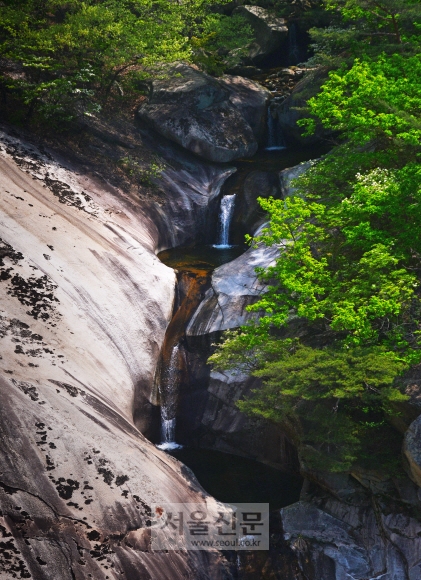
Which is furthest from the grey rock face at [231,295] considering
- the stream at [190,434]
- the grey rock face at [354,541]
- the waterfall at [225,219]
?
the grey rock face at [354,541]

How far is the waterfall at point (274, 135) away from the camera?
1000 inches

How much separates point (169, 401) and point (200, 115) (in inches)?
481

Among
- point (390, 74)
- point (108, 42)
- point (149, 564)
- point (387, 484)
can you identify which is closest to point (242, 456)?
point (387, 484)

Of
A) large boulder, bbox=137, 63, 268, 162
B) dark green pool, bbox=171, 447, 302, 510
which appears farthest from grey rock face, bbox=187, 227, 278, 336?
large boulder, bbox=137, 63, 268, 162

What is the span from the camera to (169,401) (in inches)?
641

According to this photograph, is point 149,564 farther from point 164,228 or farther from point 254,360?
point 164,228

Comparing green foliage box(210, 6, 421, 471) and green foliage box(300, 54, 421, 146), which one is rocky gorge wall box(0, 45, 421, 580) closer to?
green foliage box(210, 6, 421, 471)

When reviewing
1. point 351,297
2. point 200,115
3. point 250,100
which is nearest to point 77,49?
point 200,115

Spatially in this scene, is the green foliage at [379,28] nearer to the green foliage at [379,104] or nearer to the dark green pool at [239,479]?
the green foliage at [379,104]

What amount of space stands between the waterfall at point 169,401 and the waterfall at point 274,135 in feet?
42.3

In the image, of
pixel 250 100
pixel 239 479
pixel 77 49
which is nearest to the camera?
pixel 239 479

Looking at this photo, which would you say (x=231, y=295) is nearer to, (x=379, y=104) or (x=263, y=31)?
(x=379, y=104)

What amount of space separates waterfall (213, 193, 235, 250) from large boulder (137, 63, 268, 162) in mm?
1967

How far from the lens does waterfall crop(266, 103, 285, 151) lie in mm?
25406
